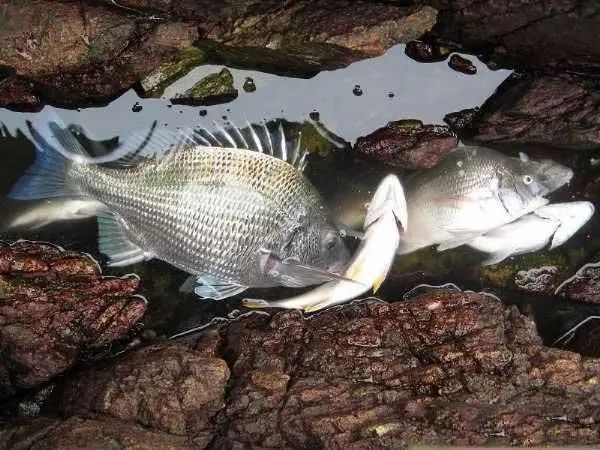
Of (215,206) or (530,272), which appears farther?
(530,272)

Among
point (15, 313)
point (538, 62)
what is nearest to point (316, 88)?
point (538, 62)

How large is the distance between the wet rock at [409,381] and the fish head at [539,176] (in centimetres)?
94

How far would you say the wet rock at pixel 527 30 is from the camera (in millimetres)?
3486

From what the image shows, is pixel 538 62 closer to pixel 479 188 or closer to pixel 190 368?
pixel 479 188

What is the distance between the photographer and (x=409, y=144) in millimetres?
4230

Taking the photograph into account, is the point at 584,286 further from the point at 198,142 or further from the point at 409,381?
the point at 198,142

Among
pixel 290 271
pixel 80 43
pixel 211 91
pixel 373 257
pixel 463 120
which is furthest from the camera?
pixel 463 120

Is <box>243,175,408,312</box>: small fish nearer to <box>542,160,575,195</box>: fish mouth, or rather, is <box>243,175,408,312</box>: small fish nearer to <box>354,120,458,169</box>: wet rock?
<box>354,120,458,169</box>: wet rock

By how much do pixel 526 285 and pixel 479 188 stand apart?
88 centimetres

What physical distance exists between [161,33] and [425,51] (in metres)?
1.81

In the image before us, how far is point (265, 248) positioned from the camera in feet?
12.8

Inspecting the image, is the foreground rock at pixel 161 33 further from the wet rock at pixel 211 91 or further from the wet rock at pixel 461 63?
the wet rock at pixel 461 63

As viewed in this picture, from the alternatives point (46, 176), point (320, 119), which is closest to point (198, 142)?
point (320, 119)

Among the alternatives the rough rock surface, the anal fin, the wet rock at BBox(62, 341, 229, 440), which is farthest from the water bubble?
the wet rock at BBox(62, 341, 229, 440)
